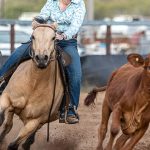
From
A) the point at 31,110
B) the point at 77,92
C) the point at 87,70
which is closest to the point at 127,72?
the point at 77,92

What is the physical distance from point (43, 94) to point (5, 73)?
2.14 ft

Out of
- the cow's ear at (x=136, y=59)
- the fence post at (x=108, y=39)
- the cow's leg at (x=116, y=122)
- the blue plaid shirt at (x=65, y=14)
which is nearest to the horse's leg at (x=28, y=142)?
the blue plaid shirt at (x=65, y=14)

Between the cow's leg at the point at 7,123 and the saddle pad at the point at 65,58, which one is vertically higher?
the saddle pad at the point at 65,58

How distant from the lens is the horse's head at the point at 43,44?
843 centimetres

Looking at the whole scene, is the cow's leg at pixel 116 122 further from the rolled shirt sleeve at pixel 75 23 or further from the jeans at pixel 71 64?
the rolled shirt sleeve at pixel 75 23

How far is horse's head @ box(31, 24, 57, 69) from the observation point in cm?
843

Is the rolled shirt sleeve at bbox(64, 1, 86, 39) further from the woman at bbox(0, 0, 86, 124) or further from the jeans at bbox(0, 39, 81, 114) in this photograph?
the jeans at bbox(0, 39, 81, 114)

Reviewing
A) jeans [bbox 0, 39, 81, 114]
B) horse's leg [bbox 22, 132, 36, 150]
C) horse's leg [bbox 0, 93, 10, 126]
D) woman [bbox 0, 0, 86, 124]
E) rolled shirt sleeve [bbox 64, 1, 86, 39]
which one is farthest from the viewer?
horse's leg [bbox 22, 132, 36, 150]

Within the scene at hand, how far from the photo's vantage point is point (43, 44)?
28.1 ft

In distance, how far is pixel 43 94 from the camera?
9188 mm

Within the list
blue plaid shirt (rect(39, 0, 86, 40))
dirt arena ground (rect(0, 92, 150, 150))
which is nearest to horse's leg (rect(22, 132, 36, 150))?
dirt arena ground (rect(0, 92, 150, 150))

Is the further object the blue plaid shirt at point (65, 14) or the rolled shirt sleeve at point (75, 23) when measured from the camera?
the blue plaid shirt at point (65, 14)

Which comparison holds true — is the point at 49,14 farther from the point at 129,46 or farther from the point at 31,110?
the point at 129,46

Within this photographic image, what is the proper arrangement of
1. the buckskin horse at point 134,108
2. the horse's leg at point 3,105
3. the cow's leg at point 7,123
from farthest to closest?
1. the cow's leg at point 7,123
2. the horse's leg at point 3,105
3. the buckskin horse at point 134,108
